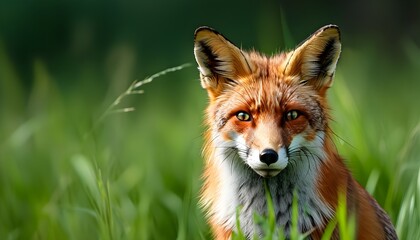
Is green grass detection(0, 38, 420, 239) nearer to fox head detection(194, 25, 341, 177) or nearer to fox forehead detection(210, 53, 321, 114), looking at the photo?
fox head detection(194, 25, 341, 177)

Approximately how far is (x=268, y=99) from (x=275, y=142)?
0.87 feet

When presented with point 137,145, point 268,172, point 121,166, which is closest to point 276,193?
point 268,172

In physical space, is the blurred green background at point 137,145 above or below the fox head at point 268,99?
below

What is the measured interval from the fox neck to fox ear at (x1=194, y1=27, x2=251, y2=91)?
1.11 feet

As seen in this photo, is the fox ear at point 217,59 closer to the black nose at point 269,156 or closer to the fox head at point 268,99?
the fox head at point 268,99

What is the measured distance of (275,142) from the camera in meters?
4.60

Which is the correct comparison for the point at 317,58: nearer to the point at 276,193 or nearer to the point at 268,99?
the point at 268,99

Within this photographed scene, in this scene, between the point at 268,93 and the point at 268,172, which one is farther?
the point at 268,93

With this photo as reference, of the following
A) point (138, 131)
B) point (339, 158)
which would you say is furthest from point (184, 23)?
point (339, 158)

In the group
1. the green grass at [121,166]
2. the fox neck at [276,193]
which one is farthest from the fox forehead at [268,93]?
the green grass at [121,166]

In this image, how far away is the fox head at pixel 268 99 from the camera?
4.67m

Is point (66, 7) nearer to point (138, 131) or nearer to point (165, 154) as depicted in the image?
point (138, 131)

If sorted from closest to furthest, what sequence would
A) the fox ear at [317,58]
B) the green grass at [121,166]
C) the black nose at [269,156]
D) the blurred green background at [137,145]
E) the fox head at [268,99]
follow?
1. the black nose at [269,156]
2. the fox head at [268,99]
3. the fox ear at [317,58]
4. the green grass at [121,166]
5. the blurred green background at [137,145]

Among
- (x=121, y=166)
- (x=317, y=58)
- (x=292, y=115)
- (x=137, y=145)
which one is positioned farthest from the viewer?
(x=137, y=145)
